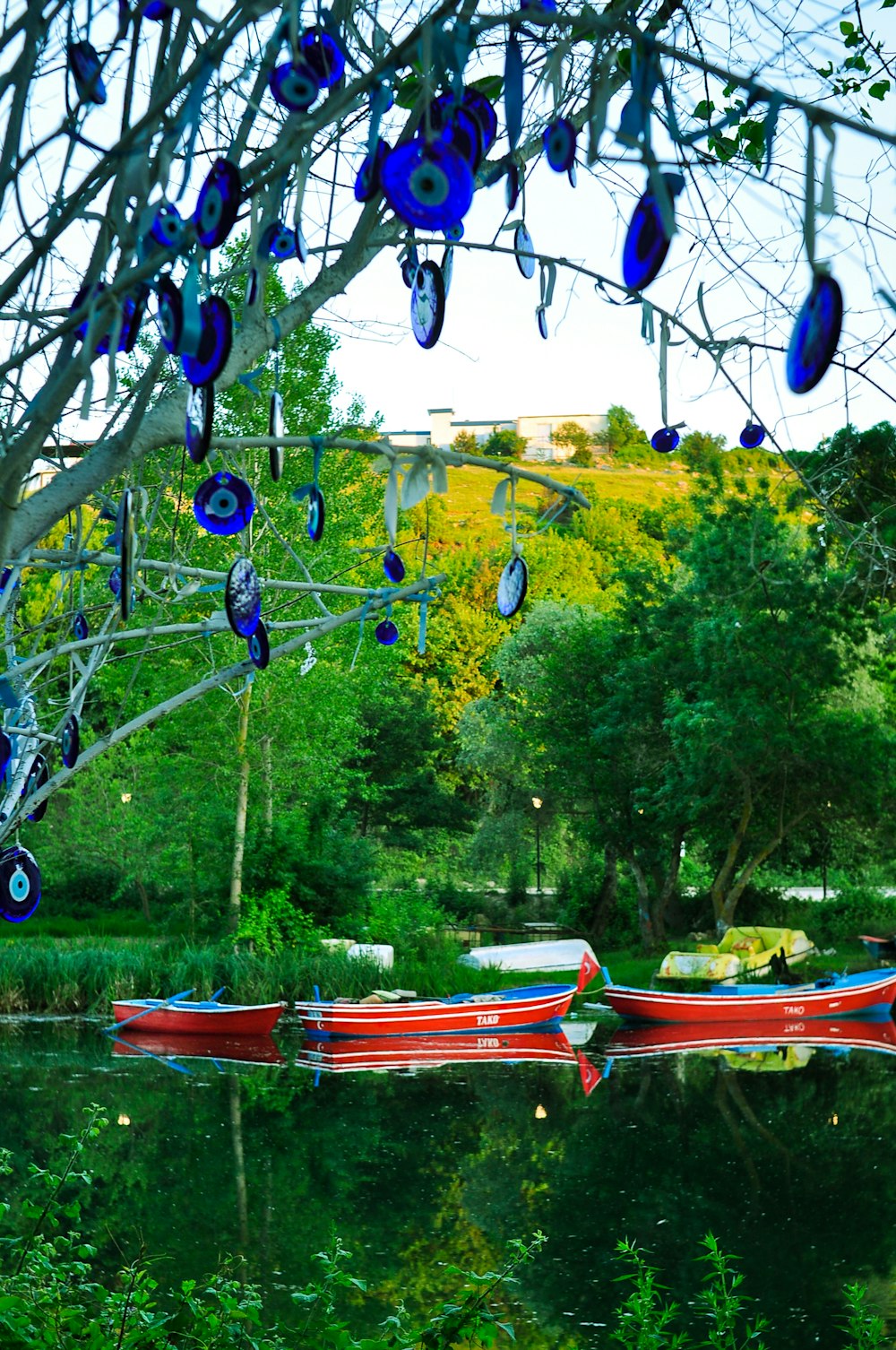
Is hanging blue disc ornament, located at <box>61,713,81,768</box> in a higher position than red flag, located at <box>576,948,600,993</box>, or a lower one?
higher

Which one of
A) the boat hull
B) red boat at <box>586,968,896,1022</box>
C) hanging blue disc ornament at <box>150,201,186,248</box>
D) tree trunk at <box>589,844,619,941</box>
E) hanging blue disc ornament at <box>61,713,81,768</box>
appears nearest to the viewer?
hanging blue disc ornament at <box>150,201,186,248</box>

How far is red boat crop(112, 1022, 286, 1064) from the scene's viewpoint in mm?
14977

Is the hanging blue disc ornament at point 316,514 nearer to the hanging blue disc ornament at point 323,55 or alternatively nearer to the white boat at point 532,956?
the hanging blue disc ornament at point 323,55

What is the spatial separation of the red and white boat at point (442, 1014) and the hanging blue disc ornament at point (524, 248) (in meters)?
13.5

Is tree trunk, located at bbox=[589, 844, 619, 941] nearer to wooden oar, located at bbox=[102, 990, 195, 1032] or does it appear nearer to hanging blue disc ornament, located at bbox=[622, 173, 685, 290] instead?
wooden oar, located at bbox=[102, 990, 195, 1032]

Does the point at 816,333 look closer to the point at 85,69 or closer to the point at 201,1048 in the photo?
the point at 85,69

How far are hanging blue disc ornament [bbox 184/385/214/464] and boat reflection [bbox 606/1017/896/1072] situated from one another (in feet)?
46.4

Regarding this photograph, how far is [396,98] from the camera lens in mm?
2455

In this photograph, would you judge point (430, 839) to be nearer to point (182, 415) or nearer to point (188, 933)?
point (188, 933)

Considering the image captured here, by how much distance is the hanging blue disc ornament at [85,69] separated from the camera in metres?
2.11

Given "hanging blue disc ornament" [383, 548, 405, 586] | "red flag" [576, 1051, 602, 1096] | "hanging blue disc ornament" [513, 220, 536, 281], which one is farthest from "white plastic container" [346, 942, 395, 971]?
"hanging blue disc ornament" [513, 220, 536, 281]

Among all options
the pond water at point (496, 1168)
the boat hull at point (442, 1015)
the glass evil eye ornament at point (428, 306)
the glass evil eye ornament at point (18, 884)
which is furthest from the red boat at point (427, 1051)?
the glass evil eye ornament at point (428, 306)

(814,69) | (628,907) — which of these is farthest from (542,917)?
(814,69)

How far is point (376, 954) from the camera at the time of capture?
60.1ft
